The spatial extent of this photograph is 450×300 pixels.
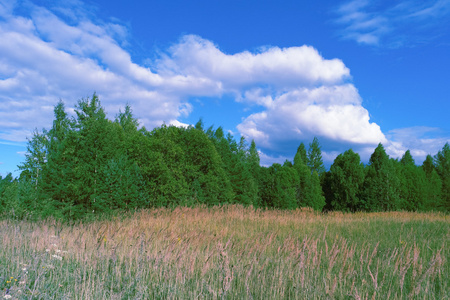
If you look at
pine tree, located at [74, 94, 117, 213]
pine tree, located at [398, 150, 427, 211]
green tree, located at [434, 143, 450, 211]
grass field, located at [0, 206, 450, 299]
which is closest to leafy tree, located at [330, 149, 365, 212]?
pine tree, located at [398, 150, 427, 211]

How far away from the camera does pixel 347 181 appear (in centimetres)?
2206

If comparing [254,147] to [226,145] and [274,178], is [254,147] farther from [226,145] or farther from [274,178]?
[226,145]

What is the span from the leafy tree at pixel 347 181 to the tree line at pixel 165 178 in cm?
7

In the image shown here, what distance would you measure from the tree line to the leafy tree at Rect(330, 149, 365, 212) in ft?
0.23

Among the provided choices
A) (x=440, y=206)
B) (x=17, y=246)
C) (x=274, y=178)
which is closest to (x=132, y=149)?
(x=17, y=246)

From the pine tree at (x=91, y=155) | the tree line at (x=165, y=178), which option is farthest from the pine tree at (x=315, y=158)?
the pine tree at (x=91, y=155)

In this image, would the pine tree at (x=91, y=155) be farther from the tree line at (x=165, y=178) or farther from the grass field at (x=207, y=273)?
the grass field at (x=207, y=273)

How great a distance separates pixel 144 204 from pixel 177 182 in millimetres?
1555

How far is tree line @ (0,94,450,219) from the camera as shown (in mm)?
10258

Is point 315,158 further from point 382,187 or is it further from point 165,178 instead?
point 165,178

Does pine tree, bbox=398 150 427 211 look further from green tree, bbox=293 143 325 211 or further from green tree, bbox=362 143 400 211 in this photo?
green tree, bbox=293 143 325 211

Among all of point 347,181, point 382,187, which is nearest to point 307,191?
point 347,181

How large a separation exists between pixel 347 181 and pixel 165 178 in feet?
49.6

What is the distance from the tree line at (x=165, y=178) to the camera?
1026 cm
